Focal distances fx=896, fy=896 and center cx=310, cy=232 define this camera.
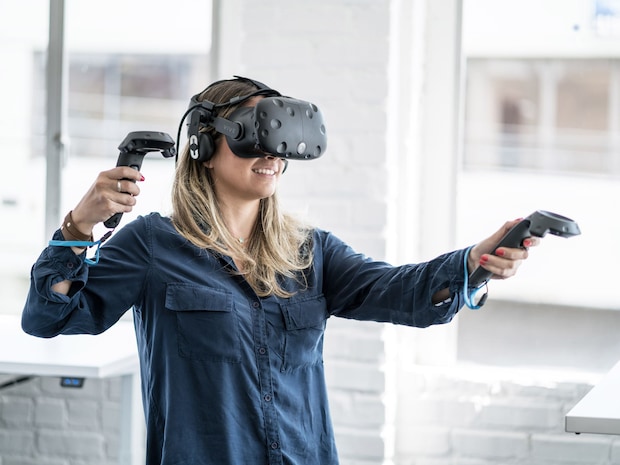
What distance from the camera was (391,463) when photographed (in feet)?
7.51

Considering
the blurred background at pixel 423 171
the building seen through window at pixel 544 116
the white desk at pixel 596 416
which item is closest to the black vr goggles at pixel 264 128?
the white desk at pixel 596 416

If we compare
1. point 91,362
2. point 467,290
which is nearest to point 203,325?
point 467,290

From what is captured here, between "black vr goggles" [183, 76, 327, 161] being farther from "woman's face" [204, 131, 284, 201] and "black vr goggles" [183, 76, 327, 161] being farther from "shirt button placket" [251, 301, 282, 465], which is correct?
"shirt button placket" [251, 301, 282, 465]

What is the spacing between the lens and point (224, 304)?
5.00 feet

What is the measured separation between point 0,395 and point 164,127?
2.99ft

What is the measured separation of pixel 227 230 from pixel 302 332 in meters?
0.23

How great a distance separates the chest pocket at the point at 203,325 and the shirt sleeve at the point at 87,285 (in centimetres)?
7

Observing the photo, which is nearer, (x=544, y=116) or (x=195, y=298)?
(x=195, y=298)

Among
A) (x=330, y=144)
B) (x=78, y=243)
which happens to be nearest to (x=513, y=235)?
(x=78, y=243)

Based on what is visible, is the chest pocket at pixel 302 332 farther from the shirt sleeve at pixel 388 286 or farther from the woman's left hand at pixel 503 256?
the woman's left hand at pixel 503 256

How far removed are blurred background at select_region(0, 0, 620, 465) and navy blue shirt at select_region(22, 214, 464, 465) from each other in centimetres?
65

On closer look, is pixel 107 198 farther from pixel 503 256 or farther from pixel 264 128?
pixel 503 256

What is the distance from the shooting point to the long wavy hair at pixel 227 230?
1570mm

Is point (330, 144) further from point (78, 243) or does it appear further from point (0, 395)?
point (0, 395)
